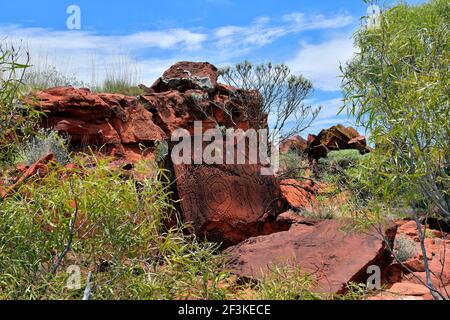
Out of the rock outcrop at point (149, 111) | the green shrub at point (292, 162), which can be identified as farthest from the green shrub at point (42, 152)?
the green shrub at point (292, 162)

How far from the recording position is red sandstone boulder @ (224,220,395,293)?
231 inches

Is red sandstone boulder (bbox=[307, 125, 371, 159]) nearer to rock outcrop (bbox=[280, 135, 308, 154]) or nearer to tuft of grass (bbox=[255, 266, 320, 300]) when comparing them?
rock outcrop (bbox=[280, 135, 308, 154])

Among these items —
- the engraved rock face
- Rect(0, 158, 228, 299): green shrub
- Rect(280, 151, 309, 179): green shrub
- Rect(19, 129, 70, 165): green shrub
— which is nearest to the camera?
Rect(0, 158, 228, 299): green shrub

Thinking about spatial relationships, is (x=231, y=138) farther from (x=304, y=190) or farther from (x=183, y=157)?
(x=304, y=190)

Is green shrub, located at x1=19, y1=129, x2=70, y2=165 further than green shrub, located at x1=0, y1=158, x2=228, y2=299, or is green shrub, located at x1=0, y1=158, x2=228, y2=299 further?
green shrub, located at x1=19, y1=129, x2=70, y2=165

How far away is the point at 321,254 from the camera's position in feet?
20.7

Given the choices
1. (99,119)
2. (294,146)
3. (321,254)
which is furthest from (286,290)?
(294,146)

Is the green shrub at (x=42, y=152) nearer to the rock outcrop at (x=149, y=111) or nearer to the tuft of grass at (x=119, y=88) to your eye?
the rock outcrop at (x=149, y=111)

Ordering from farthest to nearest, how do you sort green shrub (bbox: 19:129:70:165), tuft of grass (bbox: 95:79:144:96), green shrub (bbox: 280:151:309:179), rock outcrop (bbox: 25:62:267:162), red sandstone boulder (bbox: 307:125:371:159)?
red sandstone boulder (bbox: 307:125:371:159) < tuft of grass (bbox: 95:79:144:96) < green shrub (bbox: 280:151:309:179) < rock outcrop (bbox: 25:62:267:162) < green shrub (bbox: 19:129:70:165)

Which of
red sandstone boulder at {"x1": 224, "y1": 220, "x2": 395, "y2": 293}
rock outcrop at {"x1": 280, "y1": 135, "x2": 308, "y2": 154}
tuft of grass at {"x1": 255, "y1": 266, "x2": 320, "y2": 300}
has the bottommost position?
red sandstone boulder at {"x1": 224, "y1": 220, "x2": 395, "y2": 293}

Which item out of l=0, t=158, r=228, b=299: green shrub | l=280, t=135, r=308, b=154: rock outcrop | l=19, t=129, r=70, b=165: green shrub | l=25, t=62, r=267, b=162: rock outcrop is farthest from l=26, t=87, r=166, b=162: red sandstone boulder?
l=0, t=158, r=228, b=299: green shrub

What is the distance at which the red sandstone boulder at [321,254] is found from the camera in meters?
5.87

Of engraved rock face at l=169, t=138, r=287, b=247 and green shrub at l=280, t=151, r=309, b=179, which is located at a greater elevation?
green shrub at l=280, t=151, r=309, b=179

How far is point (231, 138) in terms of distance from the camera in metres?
8.50
